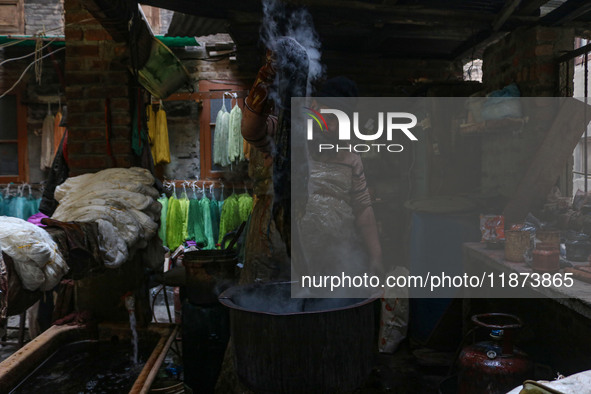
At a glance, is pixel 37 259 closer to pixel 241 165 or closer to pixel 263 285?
pixel 263 285

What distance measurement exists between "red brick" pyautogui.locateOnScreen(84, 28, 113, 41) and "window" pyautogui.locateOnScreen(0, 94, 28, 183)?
5.39m

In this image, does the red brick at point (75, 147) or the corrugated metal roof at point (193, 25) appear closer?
the red brick at point (75, 147)

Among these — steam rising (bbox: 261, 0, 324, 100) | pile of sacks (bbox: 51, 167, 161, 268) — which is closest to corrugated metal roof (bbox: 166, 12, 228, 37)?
steam rising (bbox: 261, 0, 324, 100)

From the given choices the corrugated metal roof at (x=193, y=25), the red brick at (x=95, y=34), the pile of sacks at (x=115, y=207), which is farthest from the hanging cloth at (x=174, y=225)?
the red brick at (x=95, y=34)

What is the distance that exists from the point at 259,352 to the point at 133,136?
246 centimetres

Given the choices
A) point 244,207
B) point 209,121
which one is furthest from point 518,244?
point 209,121

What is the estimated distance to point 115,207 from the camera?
10.2ft

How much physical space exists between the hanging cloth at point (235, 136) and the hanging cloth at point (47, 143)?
3.30 m

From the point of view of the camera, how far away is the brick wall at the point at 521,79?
397cm

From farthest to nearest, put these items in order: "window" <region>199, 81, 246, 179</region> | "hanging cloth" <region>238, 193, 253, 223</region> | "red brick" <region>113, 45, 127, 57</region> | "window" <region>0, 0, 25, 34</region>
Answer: "window" <region>0, 0, 25, 34</region>, "window" <region>199, 81, 246, 179</region>, "hanging cloth" <region>238, 193, 253, 223</region>, "red brick" <region>113, 45, 127, 57</region>

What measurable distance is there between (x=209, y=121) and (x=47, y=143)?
2890mm

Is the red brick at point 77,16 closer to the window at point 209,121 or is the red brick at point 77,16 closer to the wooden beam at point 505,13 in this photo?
the wooden beam at point 505,13

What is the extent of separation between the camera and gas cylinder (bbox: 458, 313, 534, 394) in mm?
2533

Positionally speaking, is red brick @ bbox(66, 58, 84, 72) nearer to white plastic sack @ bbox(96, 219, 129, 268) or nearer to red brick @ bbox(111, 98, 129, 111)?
red brick @ bbox(111, 98, 129, 111)
